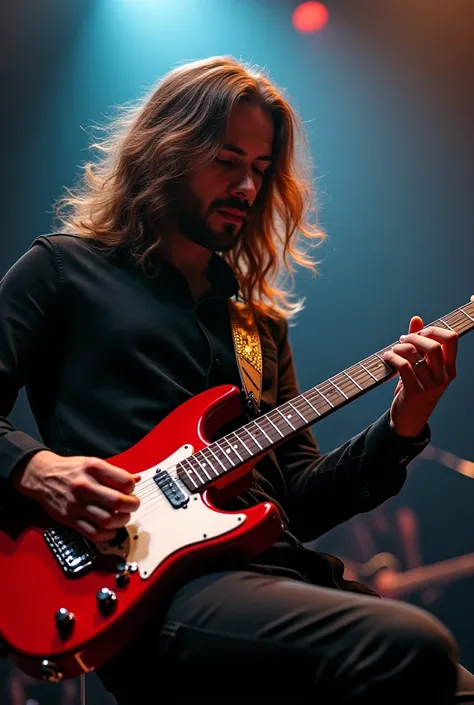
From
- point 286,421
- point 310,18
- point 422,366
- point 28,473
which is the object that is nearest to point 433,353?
point 422,366

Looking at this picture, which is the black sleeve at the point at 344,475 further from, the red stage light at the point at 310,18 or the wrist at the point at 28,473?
the red stage light at the point at 310,18

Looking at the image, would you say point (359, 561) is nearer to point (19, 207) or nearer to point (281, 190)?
point (281, 190)

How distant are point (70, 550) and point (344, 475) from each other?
2.09 feet

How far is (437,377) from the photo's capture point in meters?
1.34

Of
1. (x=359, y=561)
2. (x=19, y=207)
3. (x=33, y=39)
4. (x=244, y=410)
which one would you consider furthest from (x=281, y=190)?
(x=359, y=561)

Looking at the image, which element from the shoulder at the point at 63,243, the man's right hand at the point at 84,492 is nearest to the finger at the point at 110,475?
the man's right hand at the point at 84,492

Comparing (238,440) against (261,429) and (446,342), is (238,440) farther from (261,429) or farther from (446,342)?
(446,342)

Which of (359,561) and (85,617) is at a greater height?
(85,617)

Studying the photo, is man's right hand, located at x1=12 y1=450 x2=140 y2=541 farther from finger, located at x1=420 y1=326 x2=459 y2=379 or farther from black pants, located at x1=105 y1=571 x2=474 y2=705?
finger, located at x1=420 y1=326 x2=459 y2=379

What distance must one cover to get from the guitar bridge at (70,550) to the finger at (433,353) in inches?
28.3

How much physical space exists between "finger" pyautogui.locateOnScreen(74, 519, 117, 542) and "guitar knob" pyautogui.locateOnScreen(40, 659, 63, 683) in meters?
0.19

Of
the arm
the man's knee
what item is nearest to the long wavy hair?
the arm

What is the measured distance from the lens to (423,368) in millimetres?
1354

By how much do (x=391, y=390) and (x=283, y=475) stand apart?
2.56 ft
